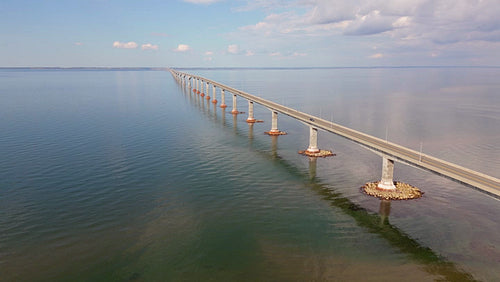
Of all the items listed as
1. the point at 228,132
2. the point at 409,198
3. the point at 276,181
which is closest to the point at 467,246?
the point at 409,198

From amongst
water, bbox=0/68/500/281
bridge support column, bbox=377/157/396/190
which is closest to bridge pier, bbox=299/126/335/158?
water, bbox=0/68/500/281

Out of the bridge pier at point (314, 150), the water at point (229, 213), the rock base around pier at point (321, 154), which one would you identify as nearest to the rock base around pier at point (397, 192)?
the water at point (229, 213)

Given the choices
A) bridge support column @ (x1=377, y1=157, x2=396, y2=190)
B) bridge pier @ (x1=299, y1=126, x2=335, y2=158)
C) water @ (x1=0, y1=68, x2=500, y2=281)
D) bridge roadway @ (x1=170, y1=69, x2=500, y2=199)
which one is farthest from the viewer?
bridge pier @ (x1=299, y1=126, x2=335, y2=158)

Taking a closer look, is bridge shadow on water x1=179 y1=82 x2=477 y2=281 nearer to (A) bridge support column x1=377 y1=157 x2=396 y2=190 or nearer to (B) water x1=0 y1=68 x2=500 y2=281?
(B) water x1=0 y1=68 x2=500 y2=281

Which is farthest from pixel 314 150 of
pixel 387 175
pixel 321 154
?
pixel 387 175

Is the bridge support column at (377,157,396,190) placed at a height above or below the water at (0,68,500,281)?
above

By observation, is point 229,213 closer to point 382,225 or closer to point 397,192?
point 382,225

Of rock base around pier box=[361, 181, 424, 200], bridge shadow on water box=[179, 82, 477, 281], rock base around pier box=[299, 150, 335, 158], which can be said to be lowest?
bridge shadow on water box=[179, 82, 477, 281]

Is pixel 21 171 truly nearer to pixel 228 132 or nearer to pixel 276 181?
pixel 276 181
